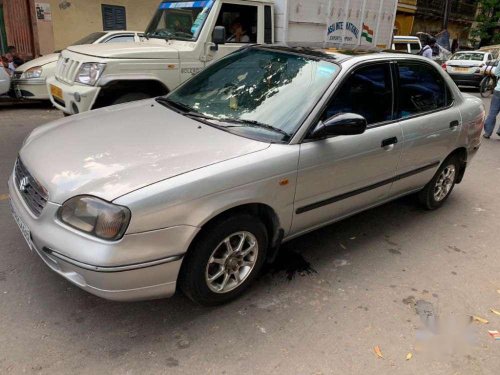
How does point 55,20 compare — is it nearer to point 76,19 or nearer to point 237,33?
point 76,19

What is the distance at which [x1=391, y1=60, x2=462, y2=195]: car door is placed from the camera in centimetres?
388

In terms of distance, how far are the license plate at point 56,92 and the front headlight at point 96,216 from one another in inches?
156

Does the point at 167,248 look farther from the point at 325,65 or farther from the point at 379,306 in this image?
the point at 325,65

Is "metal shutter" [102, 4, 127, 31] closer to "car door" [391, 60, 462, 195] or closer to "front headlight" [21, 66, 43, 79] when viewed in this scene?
"front headlight" [21, 66, 43, 79]

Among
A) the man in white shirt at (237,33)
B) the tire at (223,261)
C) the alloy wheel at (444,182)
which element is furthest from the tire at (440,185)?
the man in white shirt at (237,33)

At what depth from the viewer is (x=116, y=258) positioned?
7.70 feet

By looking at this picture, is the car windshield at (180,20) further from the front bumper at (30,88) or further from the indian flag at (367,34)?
the indian flag at (367,34)

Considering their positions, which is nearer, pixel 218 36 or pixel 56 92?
pixel 218 36

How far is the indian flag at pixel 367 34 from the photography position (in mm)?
8594

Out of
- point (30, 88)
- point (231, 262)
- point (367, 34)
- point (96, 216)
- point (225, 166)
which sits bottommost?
point (30, 88)

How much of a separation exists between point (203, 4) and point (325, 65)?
132 inches

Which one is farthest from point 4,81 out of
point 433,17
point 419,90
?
point 433,17

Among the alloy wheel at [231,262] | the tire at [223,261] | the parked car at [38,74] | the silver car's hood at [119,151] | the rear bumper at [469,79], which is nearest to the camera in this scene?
the silver car's hood at [119,151]

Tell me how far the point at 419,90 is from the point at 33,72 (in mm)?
7652
